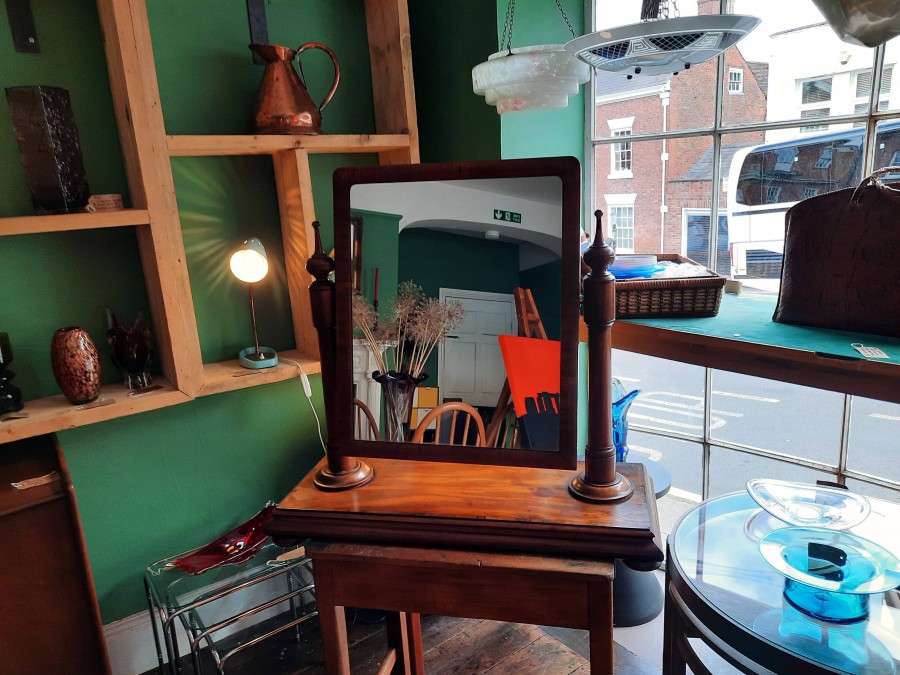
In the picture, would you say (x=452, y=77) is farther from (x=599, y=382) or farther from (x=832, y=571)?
(x=832, y=571)

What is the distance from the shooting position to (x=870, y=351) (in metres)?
1.18

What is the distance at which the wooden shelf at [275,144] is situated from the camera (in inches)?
65.2

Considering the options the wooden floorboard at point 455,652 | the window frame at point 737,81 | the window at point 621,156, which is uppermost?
the window frame at point 737,81

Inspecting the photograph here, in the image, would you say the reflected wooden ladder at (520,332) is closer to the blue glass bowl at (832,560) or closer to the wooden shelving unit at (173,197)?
the blue glass bowl at (832,560)

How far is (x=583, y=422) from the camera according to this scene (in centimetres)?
229

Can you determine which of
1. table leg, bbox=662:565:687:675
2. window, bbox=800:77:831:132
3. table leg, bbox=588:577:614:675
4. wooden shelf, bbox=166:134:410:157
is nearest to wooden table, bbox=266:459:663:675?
table leg, bbox=588:577:614:675

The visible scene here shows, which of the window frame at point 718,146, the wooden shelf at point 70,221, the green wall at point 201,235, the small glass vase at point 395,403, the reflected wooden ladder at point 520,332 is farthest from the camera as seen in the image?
the green wall at point 201,235

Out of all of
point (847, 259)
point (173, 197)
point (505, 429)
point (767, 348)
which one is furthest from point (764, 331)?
point (173, 197)

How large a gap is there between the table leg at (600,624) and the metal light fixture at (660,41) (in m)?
0.96

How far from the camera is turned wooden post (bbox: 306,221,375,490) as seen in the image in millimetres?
1172

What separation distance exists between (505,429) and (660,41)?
781mm

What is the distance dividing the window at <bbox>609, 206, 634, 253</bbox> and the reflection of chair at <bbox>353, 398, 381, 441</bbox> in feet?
4.03

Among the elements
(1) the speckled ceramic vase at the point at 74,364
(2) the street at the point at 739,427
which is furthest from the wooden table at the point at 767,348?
(1) the speckled ceramic vase at the point at 74,364

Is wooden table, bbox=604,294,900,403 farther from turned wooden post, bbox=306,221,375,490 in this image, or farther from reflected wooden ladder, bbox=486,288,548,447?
turned wooden post, bbox=306,221,375,490
